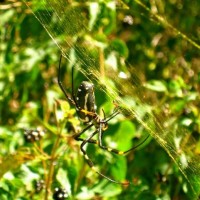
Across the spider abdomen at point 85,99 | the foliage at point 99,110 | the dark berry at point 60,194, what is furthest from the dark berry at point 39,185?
the spider abdomen at point 85,99

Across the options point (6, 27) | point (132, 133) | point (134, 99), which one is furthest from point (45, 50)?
point (134, 99)

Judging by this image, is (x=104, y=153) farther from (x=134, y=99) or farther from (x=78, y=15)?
(x=78, y=15)

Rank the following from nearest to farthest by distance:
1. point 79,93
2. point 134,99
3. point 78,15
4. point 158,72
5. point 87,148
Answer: point 79,93 < point 134,99 < point 78,15 < point 87,148 < point 158,72

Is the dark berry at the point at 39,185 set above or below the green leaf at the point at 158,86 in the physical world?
above

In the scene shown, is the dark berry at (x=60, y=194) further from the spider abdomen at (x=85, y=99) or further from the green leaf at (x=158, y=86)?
the green leaf at (x=158, y=86)

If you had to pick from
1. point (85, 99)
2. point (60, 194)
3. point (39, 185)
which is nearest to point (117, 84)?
point (85, 99)

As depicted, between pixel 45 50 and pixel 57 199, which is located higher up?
pixel 45 50

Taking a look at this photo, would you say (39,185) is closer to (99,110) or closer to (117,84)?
(99,110)
